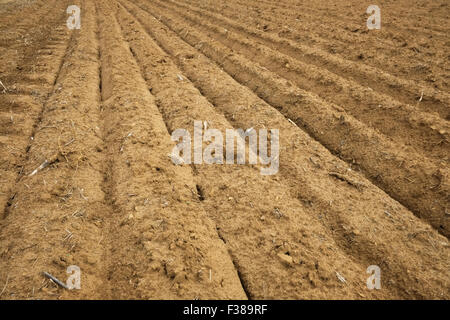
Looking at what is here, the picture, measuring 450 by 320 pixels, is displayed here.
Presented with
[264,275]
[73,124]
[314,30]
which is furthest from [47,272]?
[314,30]

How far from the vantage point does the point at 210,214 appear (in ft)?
8.20

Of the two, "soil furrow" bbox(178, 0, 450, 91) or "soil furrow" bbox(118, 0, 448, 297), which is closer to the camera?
"soil furrow" bbox(118, 0, 448, 297)

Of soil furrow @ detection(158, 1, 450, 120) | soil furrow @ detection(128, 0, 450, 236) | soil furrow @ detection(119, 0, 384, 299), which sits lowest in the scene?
soil furrow @ detection(119, 0, 384, 299)

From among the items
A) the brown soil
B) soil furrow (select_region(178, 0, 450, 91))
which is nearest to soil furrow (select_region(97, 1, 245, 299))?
the brown soil

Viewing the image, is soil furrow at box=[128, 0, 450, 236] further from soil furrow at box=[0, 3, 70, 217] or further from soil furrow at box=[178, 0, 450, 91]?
soil furrow at box=[0, 3, 70, 217]

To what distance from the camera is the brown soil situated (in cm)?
198

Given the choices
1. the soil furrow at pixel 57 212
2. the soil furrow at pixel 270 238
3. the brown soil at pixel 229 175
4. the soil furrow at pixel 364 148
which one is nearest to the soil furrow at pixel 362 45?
the brown soil at pixel 229 175

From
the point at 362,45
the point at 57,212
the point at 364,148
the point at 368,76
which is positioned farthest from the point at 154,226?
the point at 362,45

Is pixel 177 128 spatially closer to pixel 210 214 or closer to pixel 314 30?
pixel 210 214

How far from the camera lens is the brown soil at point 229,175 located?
6.49 feet

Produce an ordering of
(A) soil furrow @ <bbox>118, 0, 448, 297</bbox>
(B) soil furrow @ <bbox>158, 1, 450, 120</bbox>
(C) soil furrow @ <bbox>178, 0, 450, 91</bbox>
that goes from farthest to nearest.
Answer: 1. (C) soil furrow @ <bbox>178, 0, 450, 91</bbox>
2. (B) soil furrow @ <bbox>158, 1, 450, 120</bbox>
3. (A) soil furrow @ <bbox>118, 0, 448, 297</bbox>
